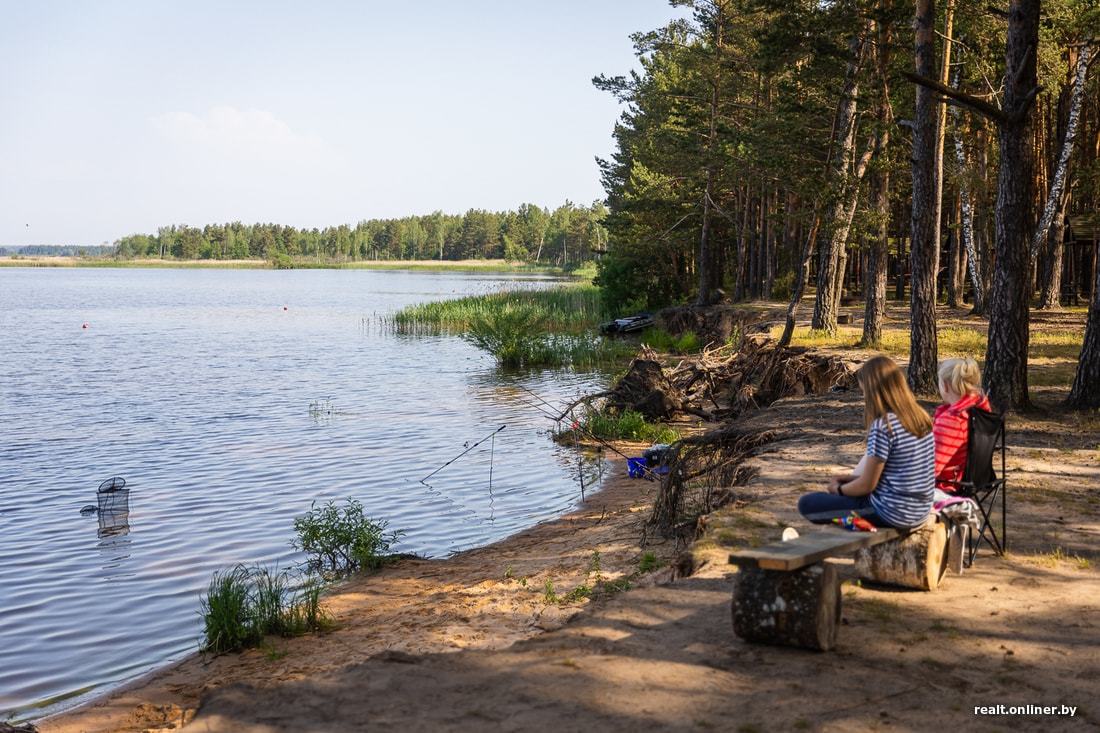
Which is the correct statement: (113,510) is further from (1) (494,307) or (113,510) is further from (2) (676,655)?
(1) (494,307)

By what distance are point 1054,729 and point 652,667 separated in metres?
1.95

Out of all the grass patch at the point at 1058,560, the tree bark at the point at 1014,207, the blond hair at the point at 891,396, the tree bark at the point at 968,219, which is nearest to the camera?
the blond hair at the point at 891,396

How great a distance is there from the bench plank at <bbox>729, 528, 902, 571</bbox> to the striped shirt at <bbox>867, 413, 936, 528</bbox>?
173 millimetres

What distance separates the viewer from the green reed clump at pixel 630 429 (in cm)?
1773

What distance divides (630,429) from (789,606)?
12502mm

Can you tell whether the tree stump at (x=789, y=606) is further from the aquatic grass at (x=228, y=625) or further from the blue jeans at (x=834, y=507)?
the aquatic grass at (x=228, y=625)

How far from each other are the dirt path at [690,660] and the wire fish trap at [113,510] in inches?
192

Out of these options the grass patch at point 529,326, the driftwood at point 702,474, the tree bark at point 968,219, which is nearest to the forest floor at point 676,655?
the driftwood at point 702,474

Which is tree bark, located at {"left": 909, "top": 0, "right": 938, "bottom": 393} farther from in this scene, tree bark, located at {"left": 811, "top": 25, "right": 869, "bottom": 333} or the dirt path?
the dirt path

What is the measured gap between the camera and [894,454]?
6133 millimetres

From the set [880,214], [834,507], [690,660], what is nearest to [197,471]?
[834,507]

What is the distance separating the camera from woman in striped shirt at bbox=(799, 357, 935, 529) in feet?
20.0

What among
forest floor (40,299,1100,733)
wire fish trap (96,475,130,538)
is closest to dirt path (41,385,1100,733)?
forest floor (40,299,1100,733)

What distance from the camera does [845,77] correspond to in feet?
69.7
